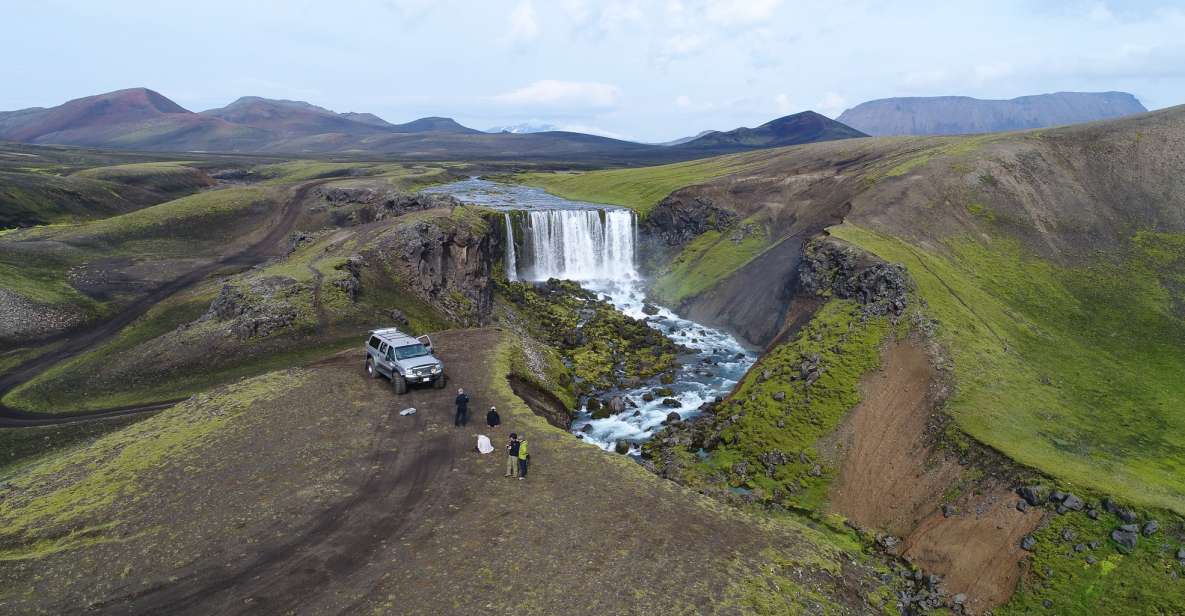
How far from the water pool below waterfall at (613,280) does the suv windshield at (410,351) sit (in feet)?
42.3

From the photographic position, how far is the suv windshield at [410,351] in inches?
1234

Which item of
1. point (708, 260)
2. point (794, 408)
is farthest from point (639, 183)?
point (794, 408)

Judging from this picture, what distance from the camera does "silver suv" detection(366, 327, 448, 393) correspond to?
101 feet

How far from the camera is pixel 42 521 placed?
1997 cm

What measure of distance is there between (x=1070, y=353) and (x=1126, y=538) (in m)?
24.5

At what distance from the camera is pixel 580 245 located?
8638 cm

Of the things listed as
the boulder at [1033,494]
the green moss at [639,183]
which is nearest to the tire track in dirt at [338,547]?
the boulder at [1033,494]

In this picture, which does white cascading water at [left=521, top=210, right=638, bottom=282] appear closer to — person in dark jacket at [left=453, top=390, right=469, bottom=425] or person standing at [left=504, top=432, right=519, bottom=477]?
person in dark jacket at [left=453, top=390, right=469, bottom=425]

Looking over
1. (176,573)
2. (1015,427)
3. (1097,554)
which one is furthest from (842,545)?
(176,573)

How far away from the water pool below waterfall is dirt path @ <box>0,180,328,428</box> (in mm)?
31857

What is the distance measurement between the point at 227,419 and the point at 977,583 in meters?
36.2

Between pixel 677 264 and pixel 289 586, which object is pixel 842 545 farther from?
pixel 677 264

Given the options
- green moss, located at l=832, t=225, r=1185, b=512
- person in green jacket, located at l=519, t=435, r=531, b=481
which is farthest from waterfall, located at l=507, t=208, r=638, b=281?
person in green jacket, located at l=519, t=435, r=531, b=481

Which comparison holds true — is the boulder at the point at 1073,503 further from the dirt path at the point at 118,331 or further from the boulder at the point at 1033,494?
the dirt path at the point at 118,331
